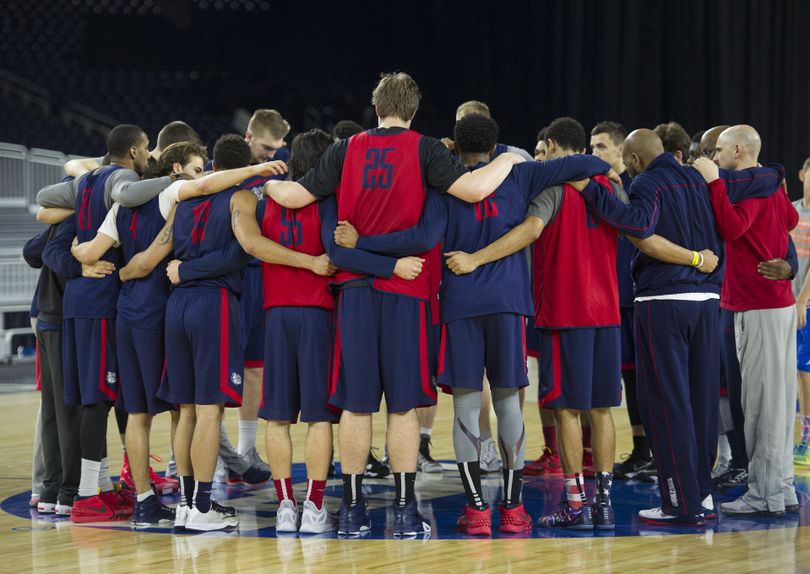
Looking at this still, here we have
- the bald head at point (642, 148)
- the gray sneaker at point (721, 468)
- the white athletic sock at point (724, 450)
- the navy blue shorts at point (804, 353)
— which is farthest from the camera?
the navy blue shorts at point (804, 353)

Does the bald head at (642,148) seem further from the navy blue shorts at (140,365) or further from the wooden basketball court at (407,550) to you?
the navy blue shorts at (140,365)

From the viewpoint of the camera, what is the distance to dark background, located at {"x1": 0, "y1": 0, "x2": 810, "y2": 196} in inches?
314

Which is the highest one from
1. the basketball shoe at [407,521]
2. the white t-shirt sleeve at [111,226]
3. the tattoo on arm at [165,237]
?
the white t-shirt sleeve at [111,226]

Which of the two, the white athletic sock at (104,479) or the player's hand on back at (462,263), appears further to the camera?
the white athletic sock at (104,479)

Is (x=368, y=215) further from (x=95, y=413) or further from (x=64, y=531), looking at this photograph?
(x=64, y=531)

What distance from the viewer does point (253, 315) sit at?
5582 mm

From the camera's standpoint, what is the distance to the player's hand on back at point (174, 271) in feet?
14.8

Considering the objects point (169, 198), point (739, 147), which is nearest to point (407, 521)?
point (169, 198)

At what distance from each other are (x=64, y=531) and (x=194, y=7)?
31.2ft

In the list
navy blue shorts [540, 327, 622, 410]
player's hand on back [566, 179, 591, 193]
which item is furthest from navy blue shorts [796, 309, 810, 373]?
player's hand on back [566, 179, 591, 193]

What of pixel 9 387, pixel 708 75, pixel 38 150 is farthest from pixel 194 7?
pixel 708 75

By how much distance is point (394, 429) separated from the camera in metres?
4.33

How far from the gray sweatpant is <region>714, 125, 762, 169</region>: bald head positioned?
2.06 ft

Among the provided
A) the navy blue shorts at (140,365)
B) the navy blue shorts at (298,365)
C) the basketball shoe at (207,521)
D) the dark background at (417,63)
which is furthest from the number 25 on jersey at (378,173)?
the dark background at (417,63)
